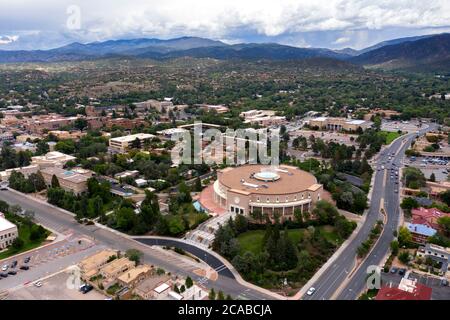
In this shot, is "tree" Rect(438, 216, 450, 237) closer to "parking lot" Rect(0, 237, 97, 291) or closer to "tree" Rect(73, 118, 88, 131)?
"parking lot" Rect(0, 237, 97, 291)

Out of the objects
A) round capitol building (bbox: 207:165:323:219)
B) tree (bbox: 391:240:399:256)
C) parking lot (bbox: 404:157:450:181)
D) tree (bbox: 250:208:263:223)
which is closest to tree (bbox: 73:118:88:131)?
round capitol building (bbox: 207:165:323:219)

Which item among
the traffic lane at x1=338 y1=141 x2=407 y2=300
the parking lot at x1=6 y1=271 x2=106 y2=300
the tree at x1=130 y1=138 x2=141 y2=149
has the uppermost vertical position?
the tree at x1=130 y1=138 x2=141 y2=149

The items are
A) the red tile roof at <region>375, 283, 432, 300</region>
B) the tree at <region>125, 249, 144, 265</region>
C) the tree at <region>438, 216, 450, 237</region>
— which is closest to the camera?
the red tile roof at <region>375, 283, 432, 300</region>

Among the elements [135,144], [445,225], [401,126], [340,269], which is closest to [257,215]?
[340,269]

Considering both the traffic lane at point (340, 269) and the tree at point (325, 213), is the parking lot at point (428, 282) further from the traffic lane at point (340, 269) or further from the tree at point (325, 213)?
the tree at point (325, 213)

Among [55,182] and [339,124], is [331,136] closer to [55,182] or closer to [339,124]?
[339,124]

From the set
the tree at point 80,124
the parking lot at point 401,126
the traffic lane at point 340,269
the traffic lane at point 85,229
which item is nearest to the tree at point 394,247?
the traffic lane at point 340,269

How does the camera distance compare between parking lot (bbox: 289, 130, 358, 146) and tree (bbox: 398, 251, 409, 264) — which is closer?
tree (bbox: 398, 251, 409, 264)

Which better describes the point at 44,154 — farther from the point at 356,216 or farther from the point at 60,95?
the point at 60,95
